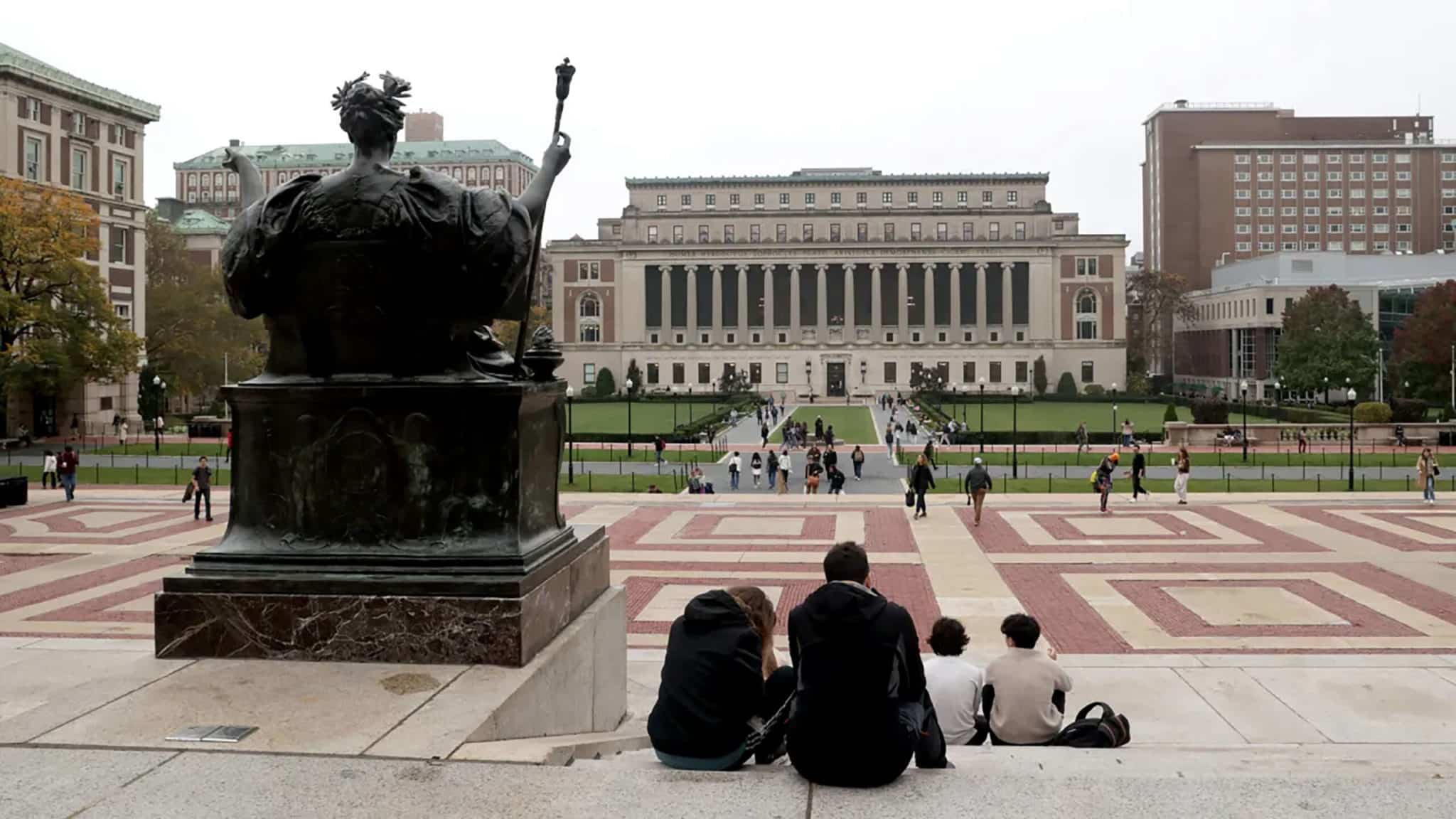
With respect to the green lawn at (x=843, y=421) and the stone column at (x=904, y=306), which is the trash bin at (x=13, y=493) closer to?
the green lawn at (x=843, y=421)

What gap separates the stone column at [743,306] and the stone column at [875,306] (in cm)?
1335

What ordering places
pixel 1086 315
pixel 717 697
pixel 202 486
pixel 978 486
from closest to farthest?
pixel 717 697, pixel 978 486, pixel 202 486, pixel 1086 315

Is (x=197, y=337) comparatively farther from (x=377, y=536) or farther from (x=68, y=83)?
(x=377, y=536)

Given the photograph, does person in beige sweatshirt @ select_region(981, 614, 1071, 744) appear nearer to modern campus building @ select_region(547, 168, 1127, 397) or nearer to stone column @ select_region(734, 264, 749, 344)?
modern campus building @ select_region(547, 168, 1127, 397)

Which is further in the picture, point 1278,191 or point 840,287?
point 1278,191

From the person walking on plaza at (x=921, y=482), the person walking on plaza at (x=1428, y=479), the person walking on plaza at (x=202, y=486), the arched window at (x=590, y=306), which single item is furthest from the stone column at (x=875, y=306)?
the person walking on plaza at (x=202, y=486)

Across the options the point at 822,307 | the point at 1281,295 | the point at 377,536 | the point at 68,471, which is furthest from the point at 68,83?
the point at 1281,295

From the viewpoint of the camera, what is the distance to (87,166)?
63.7 m

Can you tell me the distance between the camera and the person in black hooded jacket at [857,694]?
5270 mm

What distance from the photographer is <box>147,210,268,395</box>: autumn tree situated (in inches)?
2881

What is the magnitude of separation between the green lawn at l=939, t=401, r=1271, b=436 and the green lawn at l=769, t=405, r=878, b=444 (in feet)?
18.9

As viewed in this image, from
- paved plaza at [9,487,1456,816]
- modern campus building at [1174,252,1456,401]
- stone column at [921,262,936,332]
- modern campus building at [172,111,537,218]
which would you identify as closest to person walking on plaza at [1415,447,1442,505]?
paved plaza at [9,487,1456,816]

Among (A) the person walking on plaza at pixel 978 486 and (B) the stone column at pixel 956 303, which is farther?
(B) the stone column at pixel 956 303

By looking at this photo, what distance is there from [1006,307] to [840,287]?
17.6m
